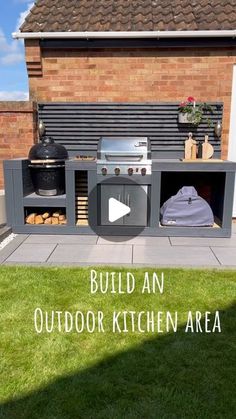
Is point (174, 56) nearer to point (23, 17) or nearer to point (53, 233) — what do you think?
point (23, 17)

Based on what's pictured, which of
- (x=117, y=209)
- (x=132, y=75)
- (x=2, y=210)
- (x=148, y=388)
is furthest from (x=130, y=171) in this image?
(x=148, y=388)

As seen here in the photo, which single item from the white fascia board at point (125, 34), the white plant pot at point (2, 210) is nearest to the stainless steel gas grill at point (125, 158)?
the white plant pot at point (2, 210)

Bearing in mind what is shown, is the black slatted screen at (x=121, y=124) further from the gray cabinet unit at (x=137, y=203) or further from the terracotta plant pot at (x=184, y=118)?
the gray cabinet unit at (x=137, y=203)

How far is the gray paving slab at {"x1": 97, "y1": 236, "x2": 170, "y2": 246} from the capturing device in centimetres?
535

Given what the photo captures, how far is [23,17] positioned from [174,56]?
115 inches

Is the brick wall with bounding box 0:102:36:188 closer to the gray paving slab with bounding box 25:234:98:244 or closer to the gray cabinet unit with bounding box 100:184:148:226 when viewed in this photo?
the gray paving slab with bounding box 25:234:98:244

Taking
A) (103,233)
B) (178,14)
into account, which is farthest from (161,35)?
(103,233)

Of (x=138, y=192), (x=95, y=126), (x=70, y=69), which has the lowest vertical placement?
(x=138, y=192)

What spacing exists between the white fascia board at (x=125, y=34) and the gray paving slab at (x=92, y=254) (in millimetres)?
3672

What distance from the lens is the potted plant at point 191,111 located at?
610cm

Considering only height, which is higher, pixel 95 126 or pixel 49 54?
pixel 49 54

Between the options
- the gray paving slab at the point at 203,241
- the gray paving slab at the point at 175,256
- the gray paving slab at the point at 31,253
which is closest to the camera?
the gray paving slab at the point at 175,256

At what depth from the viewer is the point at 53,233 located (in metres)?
5.79

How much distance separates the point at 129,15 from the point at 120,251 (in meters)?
4.57
